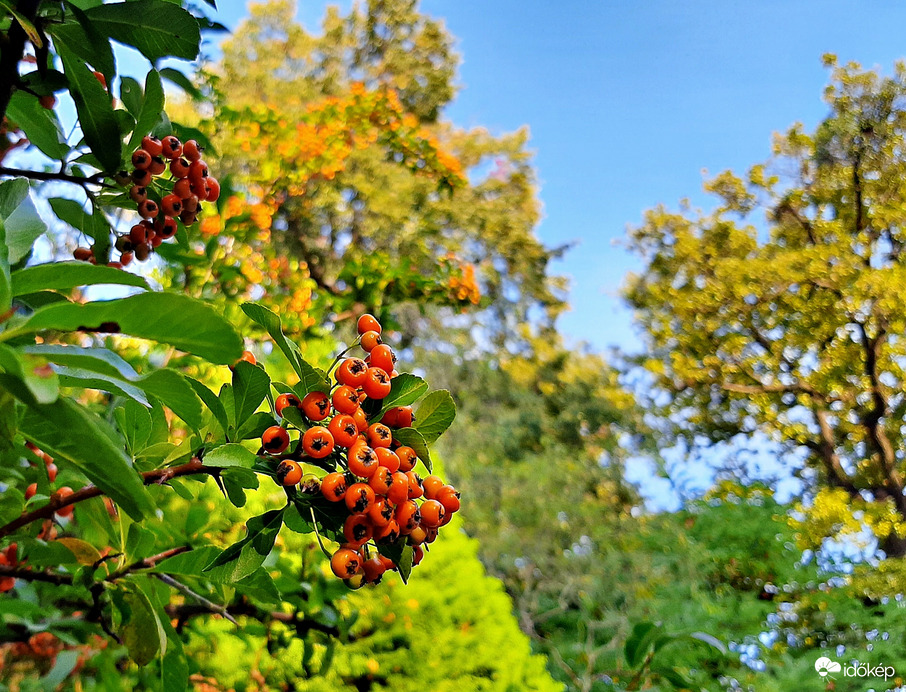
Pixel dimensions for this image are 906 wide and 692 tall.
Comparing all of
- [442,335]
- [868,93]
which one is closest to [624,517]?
[442,335]

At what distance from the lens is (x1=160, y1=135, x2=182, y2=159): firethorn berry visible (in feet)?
2.97

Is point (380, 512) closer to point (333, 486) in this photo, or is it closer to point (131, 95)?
point (333, 486)

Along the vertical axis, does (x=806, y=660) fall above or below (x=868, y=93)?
below

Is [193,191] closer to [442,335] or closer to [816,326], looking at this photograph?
[442,335]

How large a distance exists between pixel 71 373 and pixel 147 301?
0.13m

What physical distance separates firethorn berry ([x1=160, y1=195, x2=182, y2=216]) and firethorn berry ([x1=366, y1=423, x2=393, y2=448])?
54 cm

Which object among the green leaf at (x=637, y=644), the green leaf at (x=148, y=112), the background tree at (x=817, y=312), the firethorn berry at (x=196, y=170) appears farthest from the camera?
the background tree at (x=817, y=312)

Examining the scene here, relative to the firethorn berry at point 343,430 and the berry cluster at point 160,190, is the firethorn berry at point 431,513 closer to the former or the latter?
the firethorn berry at point 343,430

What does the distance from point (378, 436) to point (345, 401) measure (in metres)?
0.05

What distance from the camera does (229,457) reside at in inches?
25.3

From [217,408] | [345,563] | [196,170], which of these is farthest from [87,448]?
[196,170]

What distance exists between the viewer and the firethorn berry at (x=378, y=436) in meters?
0.68

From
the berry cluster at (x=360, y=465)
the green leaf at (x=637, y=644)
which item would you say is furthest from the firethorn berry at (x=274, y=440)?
the green leaf at (x=637, y=644)

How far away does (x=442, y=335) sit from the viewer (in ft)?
26.1
